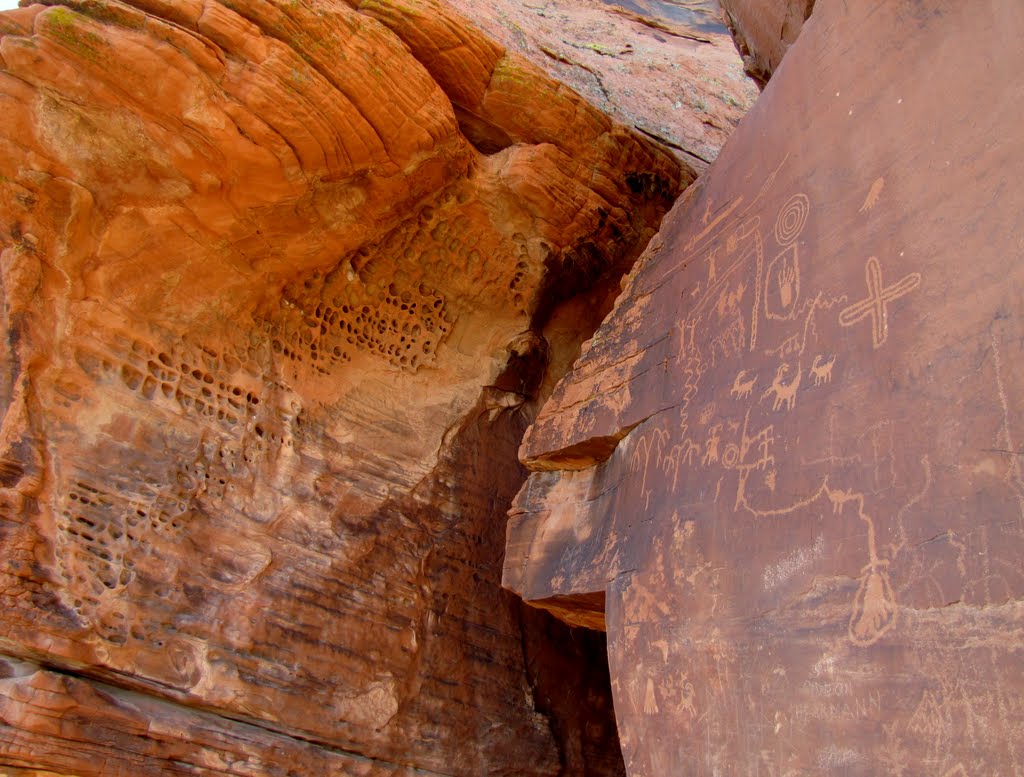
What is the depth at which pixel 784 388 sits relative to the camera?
10.5ft

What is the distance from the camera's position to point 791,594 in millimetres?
2850

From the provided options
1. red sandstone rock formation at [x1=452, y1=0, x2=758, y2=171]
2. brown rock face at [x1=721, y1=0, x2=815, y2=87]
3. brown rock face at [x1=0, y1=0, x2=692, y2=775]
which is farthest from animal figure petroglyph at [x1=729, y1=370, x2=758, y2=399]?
red sandstone rock formation at [x1=452, y1=0, x2=758, y2=171]

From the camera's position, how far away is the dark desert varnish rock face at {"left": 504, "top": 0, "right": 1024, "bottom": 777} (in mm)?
2324

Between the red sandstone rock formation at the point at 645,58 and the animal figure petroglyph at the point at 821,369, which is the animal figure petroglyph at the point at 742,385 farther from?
the red sandstone rock formation at the point at 645,58

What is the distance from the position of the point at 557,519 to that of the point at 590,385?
2.49ft

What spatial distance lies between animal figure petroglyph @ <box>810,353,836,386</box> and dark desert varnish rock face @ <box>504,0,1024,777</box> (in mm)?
11

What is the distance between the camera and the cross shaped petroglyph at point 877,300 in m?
2.77

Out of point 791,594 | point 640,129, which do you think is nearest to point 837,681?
point 791,594

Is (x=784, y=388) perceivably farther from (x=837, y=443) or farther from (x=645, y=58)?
(x=645, y=58)

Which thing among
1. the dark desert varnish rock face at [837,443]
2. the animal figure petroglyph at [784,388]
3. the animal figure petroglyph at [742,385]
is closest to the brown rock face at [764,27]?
the dark desert varnish rock face at [837,443]

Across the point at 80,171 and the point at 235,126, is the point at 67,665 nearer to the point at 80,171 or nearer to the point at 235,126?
the point at 80,171

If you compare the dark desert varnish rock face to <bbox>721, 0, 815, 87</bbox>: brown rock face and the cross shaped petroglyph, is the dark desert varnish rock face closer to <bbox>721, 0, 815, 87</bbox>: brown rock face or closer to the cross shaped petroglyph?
the cross shaped petroglyph

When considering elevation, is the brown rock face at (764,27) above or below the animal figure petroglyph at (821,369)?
above

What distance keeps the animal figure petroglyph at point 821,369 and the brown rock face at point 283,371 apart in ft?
9.53
